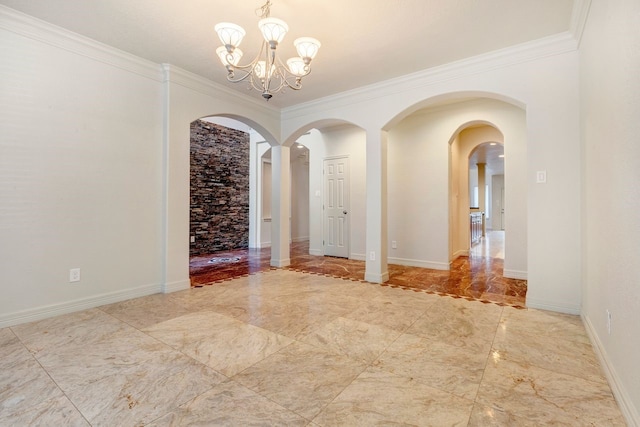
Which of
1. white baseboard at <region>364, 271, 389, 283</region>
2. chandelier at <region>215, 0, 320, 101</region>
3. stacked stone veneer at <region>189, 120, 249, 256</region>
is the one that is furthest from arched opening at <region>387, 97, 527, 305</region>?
stacked stone veneer at <region>189, 120, 249, 256</region>

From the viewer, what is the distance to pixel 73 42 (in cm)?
299

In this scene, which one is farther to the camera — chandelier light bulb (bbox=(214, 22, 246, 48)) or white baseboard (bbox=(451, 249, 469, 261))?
white baseboard (bbox=(451, 249, 469, 261))

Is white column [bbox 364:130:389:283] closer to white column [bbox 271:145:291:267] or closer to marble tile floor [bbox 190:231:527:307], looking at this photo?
marble tile floor [bbox 190:231:527:307]

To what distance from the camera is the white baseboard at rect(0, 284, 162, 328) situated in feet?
8.75

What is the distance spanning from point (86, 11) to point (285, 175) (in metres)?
3.32

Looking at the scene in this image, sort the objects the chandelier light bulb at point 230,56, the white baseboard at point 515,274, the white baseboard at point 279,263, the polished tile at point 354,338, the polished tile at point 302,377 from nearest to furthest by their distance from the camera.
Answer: the polished tile at point 302,377 → the polished tile at point 354,338 → the chandelier light bulb at point 230,56 → the white baseboard at point 515,274 → the white baseboard at point 279,263

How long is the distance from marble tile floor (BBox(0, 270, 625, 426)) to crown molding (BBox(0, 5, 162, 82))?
8.71 feet

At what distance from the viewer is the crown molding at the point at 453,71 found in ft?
9.83

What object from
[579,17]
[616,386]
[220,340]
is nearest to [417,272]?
[616,386]

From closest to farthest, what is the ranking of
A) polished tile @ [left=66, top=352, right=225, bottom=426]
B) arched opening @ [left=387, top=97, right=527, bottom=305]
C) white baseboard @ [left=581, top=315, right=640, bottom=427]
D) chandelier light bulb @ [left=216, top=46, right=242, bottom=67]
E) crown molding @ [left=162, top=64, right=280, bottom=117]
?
white baseboard @ [left=581, top=315, right=640, bottom=427] → polished tile @ [left=66, top=352, right=225, bottom=426] → chandelier light bulb @ [left=216, top=46, right=242, bottom=67] → crown molding @ [left=162, top=64, right=280, bottom=117] → arched opening @ [left=387, top=97, right=527, bottom=305]

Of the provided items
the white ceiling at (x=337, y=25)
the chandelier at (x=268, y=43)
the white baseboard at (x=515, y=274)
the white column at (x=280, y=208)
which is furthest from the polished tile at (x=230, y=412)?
the white baseboard at (x=515, y=274)

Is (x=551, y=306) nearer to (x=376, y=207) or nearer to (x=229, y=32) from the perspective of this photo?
(x=376, y=207)

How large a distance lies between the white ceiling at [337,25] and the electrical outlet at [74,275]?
7.83ft

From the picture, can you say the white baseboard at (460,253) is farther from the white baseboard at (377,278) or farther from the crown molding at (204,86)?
the crown molding at (204,86)
